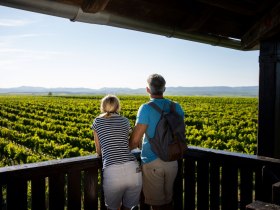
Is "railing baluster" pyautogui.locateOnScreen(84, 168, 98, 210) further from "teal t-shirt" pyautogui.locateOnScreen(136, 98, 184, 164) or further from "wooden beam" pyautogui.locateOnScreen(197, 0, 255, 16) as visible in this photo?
"wooden beam" pyautogui.locateOnScreen(197, 0, 255, 16)

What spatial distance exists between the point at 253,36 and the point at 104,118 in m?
1.83

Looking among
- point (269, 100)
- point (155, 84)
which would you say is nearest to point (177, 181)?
point (155, 84)

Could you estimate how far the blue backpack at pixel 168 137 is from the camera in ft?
8.79

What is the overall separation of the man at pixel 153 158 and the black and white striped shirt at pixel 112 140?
0.10 metres

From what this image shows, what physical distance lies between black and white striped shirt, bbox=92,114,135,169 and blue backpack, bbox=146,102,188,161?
0.72 feet

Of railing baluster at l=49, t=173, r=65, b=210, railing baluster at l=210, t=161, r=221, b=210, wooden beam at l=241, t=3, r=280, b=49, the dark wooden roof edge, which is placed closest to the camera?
the dark wooden roof edge

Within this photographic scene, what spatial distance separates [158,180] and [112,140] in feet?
1.76

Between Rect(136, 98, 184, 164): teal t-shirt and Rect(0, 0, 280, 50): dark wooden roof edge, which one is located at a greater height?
Rect(0, 0, 280, 50): dark wooden roof edge

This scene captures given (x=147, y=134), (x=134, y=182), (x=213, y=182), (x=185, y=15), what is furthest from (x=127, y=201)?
(x=185, y=15)

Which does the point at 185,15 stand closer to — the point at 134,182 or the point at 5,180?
the point at 134,182

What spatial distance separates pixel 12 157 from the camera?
9594 mm

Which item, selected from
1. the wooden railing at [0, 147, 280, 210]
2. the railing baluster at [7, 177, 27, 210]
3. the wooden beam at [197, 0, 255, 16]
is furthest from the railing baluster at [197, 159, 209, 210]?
the railing baluster at [7, 177, 27, 210]

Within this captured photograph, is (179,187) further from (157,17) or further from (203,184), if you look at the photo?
(157,17)

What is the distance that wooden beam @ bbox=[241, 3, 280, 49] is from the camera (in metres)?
2.90
